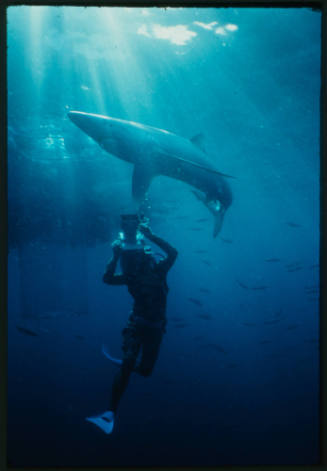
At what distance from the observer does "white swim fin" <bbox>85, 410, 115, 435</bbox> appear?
4531 mm

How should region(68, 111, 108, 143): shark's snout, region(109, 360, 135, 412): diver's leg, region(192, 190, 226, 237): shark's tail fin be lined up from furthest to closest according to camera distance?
region(192, 190, 226, 237): shark's tail fin → region(68, 111, 108, 143): shark's snout → region(109, 360, 135, 412): diver's leg

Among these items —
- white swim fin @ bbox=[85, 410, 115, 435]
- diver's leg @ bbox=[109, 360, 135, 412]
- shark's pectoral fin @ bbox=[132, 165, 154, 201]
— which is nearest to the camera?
white swim fin @ bbox=[85, 410, 115, 435]

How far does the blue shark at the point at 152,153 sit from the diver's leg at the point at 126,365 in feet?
10.8

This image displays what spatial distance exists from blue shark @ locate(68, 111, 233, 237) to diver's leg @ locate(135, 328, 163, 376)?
3332 millimetres

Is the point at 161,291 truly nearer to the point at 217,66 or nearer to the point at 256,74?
the point at 217,66

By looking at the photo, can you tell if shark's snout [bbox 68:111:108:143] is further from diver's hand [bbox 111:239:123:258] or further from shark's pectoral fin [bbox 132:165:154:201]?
diver's hand [bbox 111:239:123:258]

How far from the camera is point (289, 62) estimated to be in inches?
401

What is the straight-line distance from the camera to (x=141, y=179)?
23.3ft

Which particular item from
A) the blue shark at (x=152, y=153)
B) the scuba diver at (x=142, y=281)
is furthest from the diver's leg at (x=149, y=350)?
the blue shark at (x=152, y=153)

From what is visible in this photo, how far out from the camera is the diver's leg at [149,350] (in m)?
5.53

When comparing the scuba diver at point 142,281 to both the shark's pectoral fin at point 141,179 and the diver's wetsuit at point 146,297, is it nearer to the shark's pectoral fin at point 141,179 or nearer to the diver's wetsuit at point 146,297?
the diver's wetsuit at point 146,297

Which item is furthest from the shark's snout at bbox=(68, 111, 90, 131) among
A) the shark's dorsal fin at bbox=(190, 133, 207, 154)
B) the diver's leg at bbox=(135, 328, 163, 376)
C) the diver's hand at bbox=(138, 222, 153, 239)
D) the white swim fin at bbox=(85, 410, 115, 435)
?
the white swim fin at bbox=(85, 410, 115, 435)

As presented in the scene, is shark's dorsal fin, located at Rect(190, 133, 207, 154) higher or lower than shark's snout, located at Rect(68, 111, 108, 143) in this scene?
lower

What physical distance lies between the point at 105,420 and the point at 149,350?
4.23 ft
